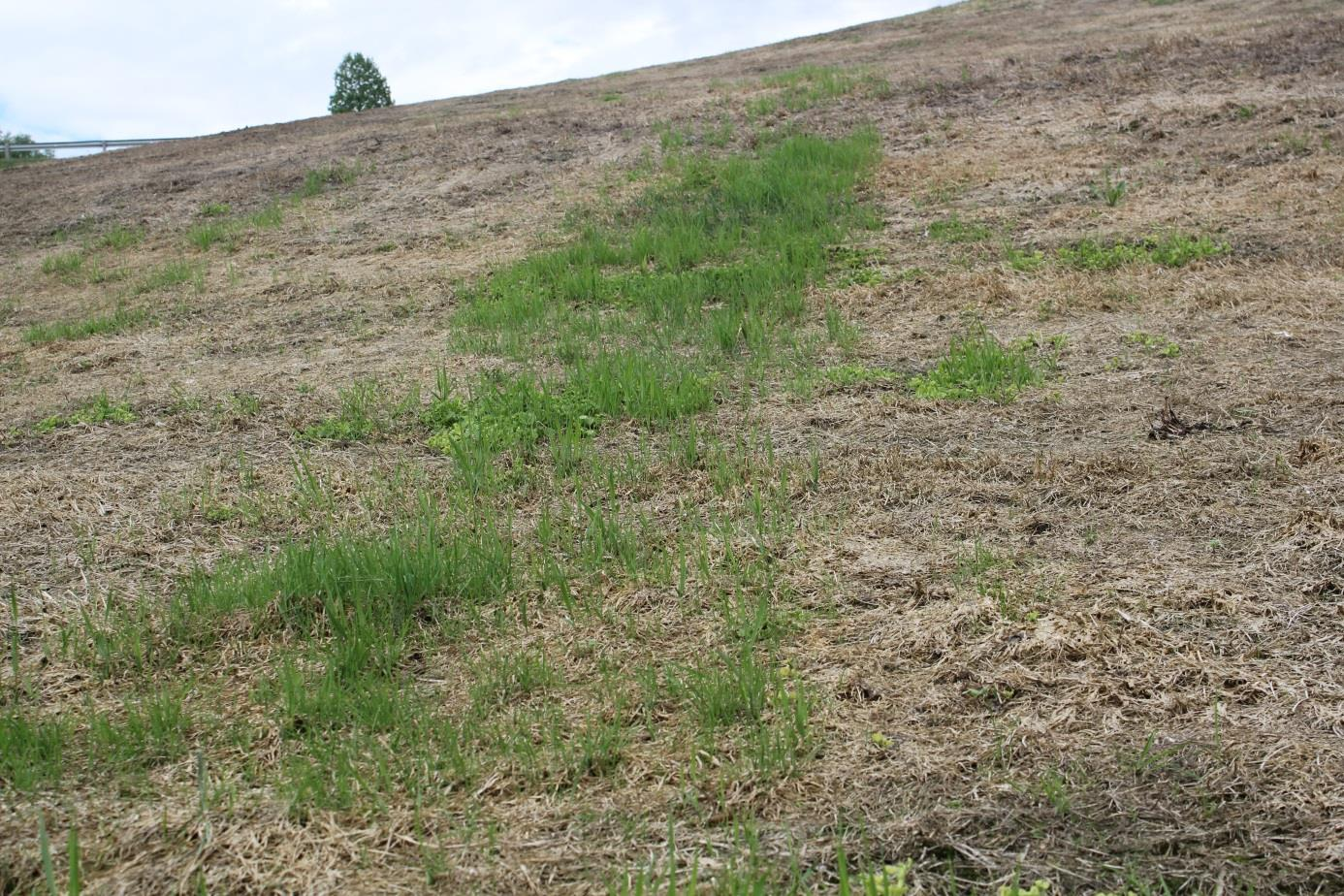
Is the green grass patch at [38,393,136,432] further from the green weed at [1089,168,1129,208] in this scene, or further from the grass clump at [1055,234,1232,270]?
the green weed at [1089,168,1129,208]

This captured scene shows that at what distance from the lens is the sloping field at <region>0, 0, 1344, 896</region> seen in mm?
2695

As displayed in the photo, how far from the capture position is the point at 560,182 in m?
13.7

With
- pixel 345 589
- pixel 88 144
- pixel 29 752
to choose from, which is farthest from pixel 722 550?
pixel 88 144

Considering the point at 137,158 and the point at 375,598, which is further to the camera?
the point at 137,158

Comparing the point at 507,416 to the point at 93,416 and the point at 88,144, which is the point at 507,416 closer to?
the point at 93,416

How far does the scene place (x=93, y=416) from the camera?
6.80 m

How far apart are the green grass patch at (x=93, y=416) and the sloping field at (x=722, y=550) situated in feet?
0.20

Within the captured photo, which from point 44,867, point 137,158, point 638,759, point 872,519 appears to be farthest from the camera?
point 137,158

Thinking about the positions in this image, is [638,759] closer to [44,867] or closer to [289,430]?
[44,867]

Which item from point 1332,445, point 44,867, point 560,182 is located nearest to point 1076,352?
point 1332,445

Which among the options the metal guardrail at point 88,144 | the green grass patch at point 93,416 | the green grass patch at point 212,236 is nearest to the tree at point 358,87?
the metal guardrail at point 88,144

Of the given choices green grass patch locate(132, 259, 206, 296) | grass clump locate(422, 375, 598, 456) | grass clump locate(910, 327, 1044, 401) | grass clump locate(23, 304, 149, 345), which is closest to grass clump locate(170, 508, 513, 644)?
grass clump locate(422, 375, 598, 456)

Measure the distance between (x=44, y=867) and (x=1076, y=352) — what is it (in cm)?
603

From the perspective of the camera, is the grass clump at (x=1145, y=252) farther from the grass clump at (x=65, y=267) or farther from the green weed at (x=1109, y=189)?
the grass clump at (x=65, y=267)
